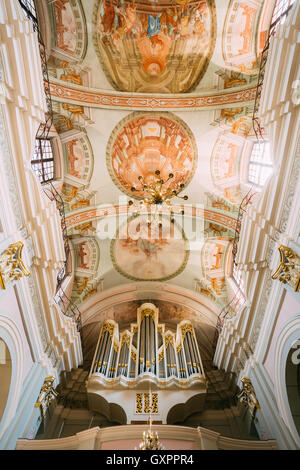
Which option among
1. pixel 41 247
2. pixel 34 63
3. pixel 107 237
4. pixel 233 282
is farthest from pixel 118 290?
pixel 34 63

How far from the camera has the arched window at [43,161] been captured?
9.17m

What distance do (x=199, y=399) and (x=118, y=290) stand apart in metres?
5.99

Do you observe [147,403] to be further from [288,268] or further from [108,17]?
[108,17]

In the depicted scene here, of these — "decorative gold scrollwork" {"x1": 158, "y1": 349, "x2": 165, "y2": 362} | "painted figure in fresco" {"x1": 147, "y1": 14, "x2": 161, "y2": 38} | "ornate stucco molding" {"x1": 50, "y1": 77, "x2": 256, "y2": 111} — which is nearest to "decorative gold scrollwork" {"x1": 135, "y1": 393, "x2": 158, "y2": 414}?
"decorative gold scrollwork" {"x1": 158, "y1": 349, "x2": 165, "y2": 362}

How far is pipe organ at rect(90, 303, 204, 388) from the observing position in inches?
361

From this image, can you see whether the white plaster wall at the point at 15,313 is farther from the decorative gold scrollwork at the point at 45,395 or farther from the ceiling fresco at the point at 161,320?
the ceiling fresco at the point at 161,320

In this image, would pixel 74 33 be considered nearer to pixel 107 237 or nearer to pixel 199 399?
pixel 107 237

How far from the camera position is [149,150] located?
10.9m

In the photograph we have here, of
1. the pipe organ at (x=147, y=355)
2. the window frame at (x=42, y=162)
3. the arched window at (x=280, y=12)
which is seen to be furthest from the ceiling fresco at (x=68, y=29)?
the pipe organ at (x=147, y=355)

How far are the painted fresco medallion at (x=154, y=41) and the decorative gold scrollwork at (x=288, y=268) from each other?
6.76 meters

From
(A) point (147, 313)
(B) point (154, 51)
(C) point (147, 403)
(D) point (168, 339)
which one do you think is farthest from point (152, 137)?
(C) point (147, 403)

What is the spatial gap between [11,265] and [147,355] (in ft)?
20.4

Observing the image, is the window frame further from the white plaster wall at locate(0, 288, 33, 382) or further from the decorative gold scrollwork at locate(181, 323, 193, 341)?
the decorative gold scrollwork at locate(181, 323, 193, 341)

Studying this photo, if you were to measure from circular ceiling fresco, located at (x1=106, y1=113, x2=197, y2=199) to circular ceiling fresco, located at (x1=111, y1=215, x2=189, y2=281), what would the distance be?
74.7 inches
